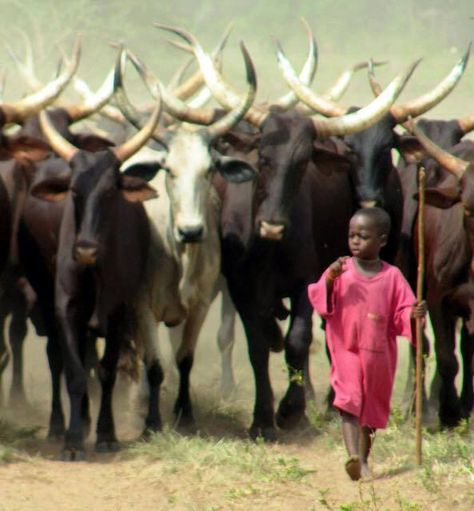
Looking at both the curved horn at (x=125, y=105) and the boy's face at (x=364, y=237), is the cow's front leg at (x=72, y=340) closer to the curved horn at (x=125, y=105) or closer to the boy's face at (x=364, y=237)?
the curved horn at (x=125, y=105)

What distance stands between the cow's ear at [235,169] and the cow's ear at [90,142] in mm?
1011

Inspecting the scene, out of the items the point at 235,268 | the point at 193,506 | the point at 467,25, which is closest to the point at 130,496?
the point at 193,506

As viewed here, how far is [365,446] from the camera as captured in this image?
7.84 m

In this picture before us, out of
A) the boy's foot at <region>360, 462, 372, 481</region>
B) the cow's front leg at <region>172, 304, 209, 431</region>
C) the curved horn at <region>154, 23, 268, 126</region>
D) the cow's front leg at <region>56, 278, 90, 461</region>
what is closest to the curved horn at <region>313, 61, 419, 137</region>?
the curved horn at <region>154, 23, 268, 126</region>

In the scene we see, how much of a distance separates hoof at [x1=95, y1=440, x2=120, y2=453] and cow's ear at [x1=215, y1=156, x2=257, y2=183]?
1.79 metres

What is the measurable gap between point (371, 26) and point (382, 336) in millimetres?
22501

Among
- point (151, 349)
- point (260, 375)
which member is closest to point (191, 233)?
point (151, 349)

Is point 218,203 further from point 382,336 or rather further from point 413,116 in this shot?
point 382,336

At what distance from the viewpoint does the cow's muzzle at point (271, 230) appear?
929 cm

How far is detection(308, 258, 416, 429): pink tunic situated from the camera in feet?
25.4

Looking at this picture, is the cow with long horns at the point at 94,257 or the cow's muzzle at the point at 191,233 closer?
the cow with long horns at the point at 94,257

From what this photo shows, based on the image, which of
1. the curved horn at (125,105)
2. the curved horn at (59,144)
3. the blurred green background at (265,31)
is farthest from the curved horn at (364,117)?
the blurred green background at (265,31)

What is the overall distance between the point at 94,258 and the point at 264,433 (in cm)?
156

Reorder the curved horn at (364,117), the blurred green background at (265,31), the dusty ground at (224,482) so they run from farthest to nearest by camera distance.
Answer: the blurred green background at (265,31)
the curved horn at (364,117)
the dusty ground at (224,482)
